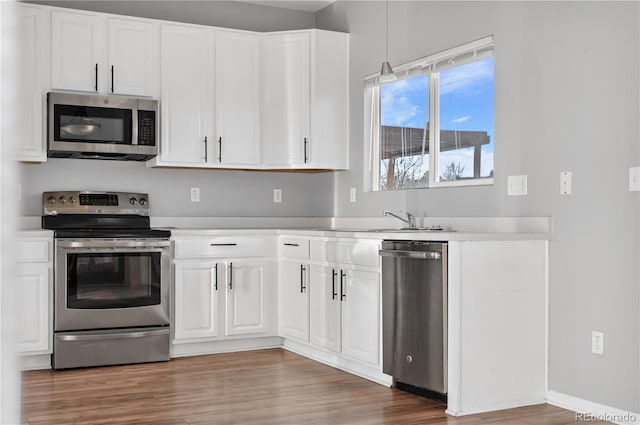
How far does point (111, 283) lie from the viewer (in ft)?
14.7

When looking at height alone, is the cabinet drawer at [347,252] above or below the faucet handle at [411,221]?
below

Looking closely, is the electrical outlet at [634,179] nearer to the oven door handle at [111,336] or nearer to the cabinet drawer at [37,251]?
the oven door handle at [111,336]

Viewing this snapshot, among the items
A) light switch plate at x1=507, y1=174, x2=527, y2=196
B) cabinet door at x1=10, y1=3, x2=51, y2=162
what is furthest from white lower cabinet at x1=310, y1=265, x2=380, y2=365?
cabinet door at x1=10, y1=3, x2=51, y2=162

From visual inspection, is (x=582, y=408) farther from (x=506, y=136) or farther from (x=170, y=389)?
(x=170, y=389)

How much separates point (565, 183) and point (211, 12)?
3253 mm

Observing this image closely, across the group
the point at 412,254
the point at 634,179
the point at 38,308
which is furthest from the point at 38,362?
the point at 634,179

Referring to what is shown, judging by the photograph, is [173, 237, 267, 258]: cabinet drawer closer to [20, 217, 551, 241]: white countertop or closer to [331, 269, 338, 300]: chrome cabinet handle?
[20, 217, 551, 241]: white countertop

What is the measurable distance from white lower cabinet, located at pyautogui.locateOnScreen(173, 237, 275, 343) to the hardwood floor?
33 centimetres

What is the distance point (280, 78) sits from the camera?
5262mm

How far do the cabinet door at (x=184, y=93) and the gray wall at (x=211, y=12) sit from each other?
1.18 ft

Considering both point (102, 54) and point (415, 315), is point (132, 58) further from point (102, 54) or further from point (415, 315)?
point (415, 315)

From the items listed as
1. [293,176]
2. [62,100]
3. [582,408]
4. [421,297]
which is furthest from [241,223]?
[582,408]

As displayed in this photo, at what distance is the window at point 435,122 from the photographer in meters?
4.07

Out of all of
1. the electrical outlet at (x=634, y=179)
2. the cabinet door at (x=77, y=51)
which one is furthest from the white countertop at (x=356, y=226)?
the cabinet door at (x=77, y=51)
